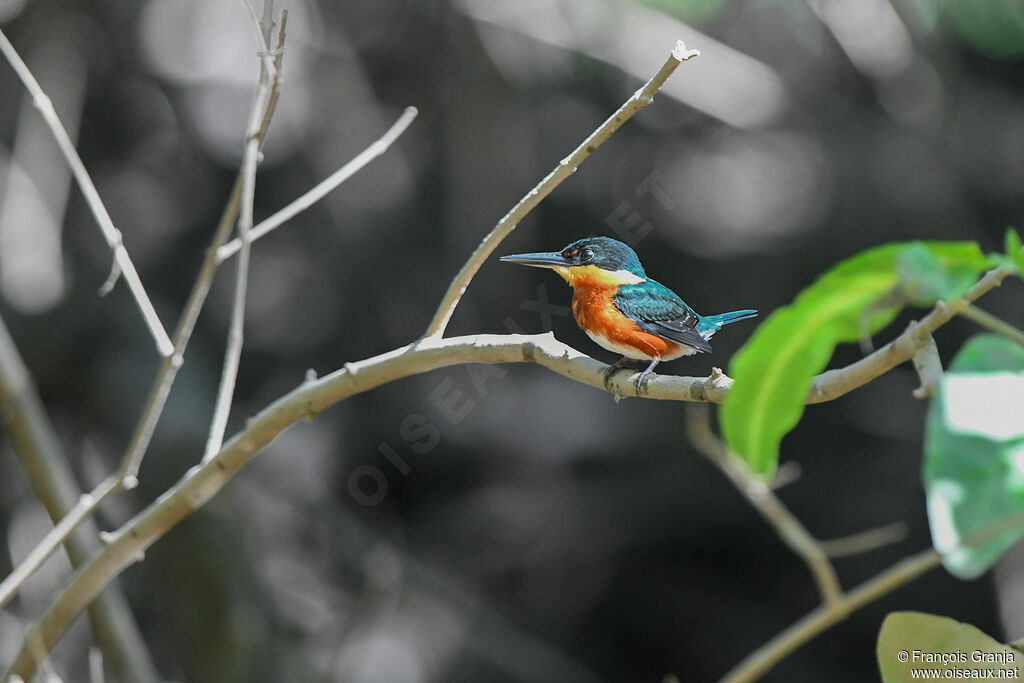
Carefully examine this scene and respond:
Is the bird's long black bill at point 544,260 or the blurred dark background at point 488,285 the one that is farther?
the blurred dark background at point 488,285

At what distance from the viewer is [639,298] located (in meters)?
1.13

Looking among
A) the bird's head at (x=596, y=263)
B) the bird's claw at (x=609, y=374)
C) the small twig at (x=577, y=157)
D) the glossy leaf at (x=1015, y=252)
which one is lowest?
the glossy leaf at (x=1015, y=252)

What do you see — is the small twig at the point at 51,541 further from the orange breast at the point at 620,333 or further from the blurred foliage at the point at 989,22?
the blurred foliage at the point at 989,22

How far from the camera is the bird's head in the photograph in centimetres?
120

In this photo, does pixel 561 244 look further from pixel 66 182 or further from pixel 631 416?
pixel 66 182

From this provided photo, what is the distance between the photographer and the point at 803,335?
0.49 m

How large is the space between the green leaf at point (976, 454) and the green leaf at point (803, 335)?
0.04 meters

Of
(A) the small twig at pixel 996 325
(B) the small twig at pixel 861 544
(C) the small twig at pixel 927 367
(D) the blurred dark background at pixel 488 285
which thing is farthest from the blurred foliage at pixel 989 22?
(A) the small twig at pixel 996 325

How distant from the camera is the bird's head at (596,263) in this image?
120cm

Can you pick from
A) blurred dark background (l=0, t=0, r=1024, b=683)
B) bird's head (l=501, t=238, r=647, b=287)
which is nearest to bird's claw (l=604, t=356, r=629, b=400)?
bird's head (l=501, t=238, r=647, b=287)

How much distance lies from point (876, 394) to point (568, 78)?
1.60 m

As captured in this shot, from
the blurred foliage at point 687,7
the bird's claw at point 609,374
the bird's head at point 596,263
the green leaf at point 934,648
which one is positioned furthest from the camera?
the blurred foliage at point 687,7

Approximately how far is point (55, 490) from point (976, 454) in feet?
6.36

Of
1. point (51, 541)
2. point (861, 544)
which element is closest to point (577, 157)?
point (51, 541)
